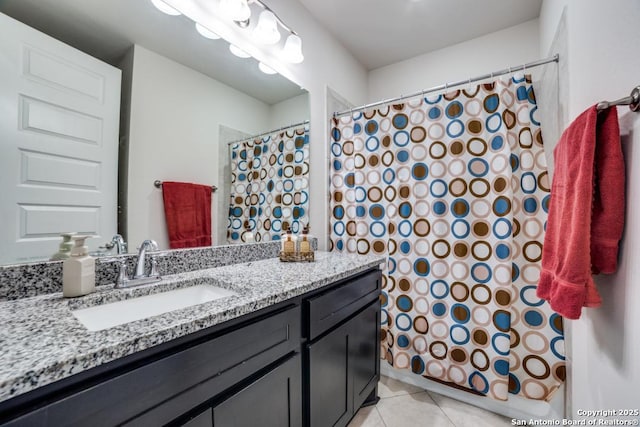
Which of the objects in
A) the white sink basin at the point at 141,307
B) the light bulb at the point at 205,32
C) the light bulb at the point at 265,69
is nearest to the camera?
the white sink basin at the point at 141,307

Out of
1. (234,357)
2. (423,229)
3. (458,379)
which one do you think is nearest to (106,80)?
(234,357)

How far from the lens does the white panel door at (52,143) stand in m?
0.75

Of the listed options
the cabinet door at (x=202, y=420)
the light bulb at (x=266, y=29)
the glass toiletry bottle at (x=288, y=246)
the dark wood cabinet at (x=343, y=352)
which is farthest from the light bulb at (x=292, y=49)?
the cabinet door at (x=202, y=420)

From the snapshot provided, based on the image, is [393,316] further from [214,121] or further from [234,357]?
[214,121]

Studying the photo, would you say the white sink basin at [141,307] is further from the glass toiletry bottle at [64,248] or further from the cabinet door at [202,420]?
the cabinet door at [202,420]

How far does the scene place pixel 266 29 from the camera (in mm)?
1449

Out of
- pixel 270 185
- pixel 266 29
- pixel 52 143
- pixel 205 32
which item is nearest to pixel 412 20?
pixel 266 29

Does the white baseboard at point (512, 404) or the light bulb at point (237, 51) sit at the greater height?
the light bulb at point (237, 51)

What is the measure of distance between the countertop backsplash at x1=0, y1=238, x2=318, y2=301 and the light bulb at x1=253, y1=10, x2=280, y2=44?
3.80ft

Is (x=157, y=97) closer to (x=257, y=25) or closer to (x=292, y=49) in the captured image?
(x=257, y=25)

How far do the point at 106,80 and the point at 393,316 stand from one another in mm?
1901

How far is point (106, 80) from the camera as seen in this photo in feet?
3.05

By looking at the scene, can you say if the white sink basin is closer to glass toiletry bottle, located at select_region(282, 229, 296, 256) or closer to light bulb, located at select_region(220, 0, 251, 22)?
glass toiletry bottle, located at select_region(282, 229, 296, 256)

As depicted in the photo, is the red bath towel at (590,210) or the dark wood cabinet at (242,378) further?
the red bath towel at (590,210)
